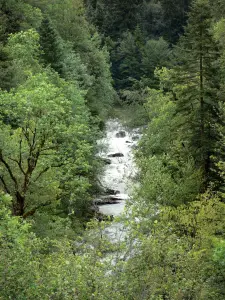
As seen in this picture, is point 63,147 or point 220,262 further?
point 63,147

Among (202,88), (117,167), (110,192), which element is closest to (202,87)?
(202,88)

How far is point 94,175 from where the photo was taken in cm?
3688

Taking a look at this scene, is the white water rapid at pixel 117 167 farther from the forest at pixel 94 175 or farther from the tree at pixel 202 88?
the tree at pixel 202 88

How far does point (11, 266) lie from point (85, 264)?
2.26 metres

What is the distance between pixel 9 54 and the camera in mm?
34438

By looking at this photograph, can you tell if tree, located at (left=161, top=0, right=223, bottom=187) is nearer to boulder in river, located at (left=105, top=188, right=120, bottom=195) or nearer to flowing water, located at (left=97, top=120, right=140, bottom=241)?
flowing water, located at (left=97, top=120, right=140, bottom=241)

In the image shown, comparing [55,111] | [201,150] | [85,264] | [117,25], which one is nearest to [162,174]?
[201,150]

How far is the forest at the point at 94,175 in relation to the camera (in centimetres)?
1294

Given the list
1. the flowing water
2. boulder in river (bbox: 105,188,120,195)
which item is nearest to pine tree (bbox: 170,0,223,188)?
the flowing water

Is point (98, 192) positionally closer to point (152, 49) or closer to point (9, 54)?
point (9, 54)

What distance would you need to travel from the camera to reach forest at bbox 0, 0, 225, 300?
12.9 meters

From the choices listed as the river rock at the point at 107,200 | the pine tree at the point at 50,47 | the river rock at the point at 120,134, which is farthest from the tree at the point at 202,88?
the river rock at the point at 120,134

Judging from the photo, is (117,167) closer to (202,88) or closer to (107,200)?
(107,200)

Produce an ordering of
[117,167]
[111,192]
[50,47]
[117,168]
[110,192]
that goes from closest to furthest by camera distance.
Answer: [110,192] → [111,192] → [50,47] → [117,168] → [117,167]
